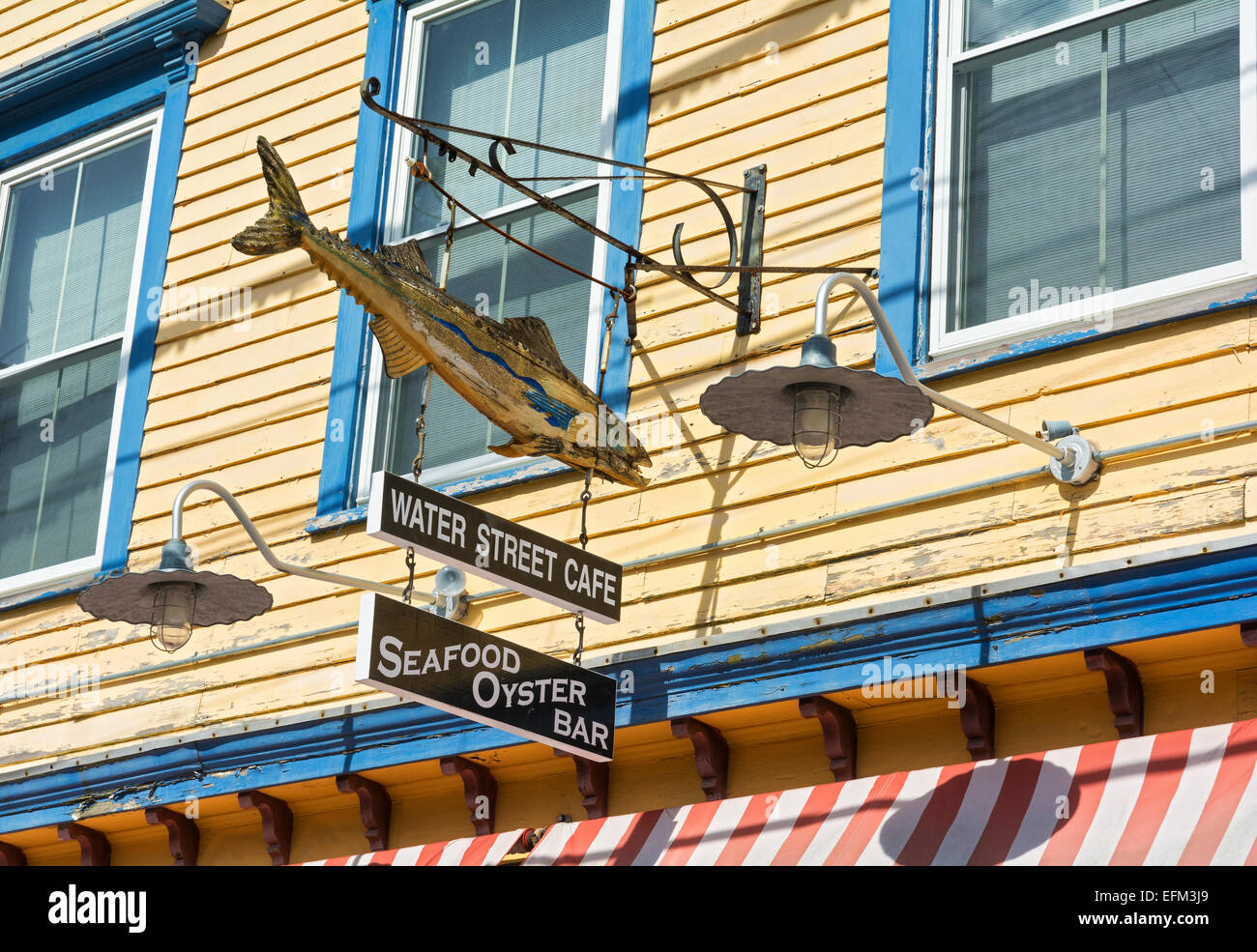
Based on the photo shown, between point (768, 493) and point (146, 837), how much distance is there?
3.82 meters

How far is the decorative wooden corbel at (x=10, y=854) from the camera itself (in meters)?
9.16

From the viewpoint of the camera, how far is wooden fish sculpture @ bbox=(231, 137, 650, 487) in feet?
21.0

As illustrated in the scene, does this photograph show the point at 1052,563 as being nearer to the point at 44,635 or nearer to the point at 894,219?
the point at 894,219

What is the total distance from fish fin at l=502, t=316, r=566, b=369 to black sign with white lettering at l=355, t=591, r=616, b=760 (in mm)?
1329

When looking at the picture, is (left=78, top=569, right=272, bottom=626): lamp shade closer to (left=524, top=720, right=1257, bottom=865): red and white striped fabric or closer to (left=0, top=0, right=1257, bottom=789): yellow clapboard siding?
(left=0, top=0, right=1257, bottom=789): yellow clapboard siding

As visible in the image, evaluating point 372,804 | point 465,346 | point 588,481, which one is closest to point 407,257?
point 465,346

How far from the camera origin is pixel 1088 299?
6801 mm

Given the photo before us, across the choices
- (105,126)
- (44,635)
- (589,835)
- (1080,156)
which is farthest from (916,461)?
(105,126)

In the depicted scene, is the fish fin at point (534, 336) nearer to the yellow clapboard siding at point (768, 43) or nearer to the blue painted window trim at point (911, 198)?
the blue painted window trim at point (911, 198)

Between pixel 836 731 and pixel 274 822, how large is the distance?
302 centimetres

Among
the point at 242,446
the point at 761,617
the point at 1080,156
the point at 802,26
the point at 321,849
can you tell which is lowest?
the point at 321,849

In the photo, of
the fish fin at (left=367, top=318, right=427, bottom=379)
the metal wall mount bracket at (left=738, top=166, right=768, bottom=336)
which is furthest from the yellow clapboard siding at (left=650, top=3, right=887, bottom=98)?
the fish fin at (left=367, top=318, right=427, bottom=379)

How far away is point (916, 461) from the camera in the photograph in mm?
6957

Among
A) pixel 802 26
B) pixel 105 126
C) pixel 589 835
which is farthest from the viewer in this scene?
pixel 105 126
